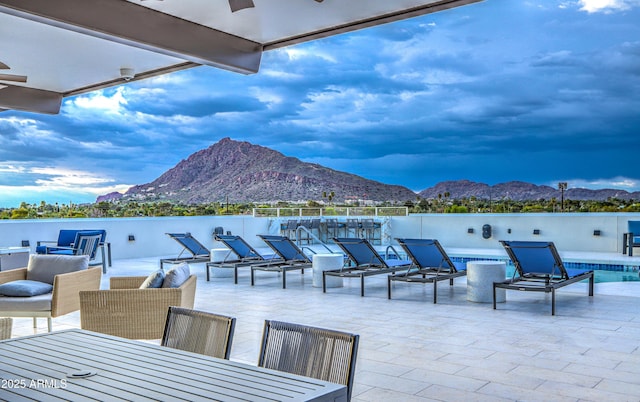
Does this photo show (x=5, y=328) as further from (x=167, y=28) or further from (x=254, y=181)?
(x=254, y=181)

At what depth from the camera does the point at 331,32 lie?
5.73 m

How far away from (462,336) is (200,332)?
3.22 meters

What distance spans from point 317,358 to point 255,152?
3364 cm

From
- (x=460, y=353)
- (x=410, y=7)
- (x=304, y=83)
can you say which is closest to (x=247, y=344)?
(x=460, y=353)

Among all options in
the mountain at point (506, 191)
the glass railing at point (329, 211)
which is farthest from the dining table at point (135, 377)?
the mountain at point (506, 191)

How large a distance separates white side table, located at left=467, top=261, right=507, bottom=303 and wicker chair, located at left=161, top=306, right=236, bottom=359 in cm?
495

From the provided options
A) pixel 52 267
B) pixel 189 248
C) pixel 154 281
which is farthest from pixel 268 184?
pixel 154 281

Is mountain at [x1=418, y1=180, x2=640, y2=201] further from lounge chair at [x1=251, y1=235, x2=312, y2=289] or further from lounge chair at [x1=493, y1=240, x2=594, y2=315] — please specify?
lounge chair at [x1=493, y1=240, x2=594, y2=315]

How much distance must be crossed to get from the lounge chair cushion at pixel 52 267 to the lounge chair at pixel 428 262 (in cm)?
360

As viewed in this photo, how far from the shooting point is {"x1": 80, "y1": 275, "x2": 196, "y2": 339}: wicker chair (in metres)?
4.32

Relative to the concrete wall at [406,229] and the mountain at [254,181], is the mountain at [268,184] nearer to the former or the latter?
the mountain at [254,181]

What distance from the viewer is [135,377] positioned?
2074 millimetres

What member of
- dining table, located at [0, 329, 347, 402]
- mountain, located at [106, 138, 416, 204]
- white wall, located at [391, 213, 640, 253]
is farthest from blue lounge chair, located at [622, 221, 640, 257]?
mountain, located at [106, 138, 416, 204]

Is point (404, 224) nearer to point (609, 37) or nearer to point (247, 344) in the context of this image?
point (247, 344)
